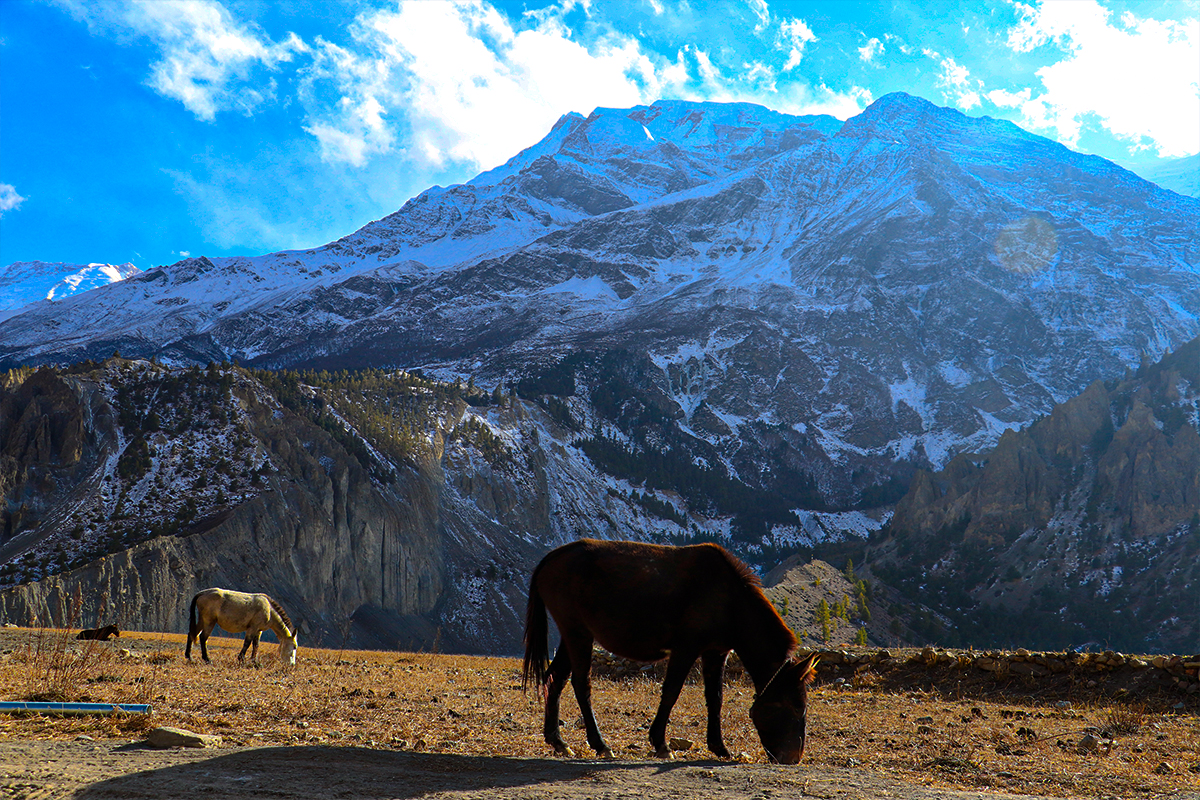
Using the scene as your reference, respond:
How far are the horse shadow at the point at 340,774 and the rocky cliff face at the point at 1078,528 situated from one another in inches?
3618

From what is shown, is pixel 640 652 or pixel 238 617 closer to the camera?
pixel 640 652

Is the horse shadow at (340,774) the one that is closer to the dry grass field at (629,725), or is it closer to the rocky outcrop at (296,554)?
the dry grass field at (629,725)

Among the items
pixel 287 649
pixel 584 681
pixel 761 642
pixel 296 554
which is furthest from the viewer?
pixel 296 554

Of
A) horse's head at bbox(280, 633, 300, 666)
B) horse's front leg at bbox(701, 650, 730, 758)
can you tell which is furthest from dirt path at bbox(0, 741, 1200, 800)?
horse's head at bbox(280, 633, 300, 666)

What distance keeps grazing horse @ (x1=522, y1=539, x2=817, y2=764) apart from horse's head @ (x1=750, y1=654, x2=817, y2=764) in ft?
0.03

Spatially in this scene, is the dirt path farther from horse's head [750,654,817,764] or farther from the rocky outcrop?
the rocky outcrop

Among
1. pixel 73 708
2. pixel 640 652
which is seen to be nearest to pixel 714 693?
pixel 640 652

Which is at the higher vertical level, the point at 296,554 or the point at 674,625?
the point at 674,625

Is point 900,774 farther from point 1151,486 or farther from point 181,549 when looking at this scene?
point 1151,486

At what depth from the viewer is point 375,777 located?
6012mm

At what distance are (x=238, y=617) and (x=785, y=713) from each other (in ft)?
51.6

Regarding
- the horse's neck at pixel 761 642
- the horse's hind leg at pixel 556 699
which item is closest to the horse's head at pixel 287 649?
the horse's hind leg at pixel 556 699

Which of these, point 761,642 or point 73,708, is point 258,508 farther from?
point 761,642

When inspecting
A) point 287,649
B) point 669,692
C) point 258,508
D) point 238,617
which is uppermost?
point 258,508
